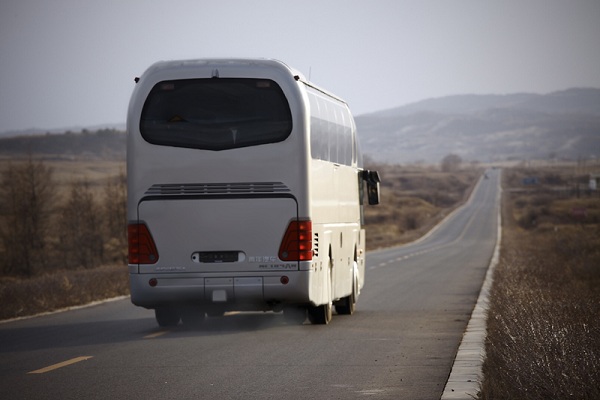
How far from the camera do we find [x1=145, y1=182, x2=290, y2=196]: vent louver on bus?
15305 millimetres

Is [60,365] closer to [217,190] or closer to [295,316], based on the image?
[217,190]

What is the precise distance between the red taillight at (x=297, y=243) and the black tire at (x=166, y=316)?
109 inches

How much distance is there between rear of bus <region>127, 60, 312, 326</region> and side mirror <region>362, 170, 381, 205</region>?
19.4 ft

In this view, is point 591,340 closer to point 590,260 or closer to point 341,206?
point 341,206

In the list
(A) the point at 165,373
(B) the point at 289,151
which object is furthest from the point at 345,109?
(A) the point at 165,373

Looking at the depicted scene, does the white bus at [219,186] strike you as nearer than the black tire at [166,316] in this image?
Yes

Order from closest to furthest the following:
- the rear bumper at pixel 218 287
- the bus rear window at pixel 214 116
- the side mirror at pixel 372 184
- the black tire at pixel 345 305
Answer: the rear bumper at pixel 218 287 < the bus rear window at pixel 214 116 < the black tire at pixel 345 305 < the side mirror at pixel 372 184

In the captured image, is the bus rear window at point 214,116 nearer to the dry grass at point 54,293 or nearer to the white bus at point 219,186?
the white bus at point 219,186

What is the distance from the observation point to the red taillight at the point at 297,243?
15.3m

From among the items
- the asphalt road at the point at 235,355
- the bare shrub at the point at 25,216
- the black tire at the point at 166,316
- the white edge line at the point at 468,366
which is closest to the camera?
the white edge line at the point at 468,366

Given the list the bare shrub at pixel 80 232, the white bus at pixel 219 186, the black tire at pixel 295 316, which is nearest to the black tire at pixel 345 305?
the black tire at pixel 295 316

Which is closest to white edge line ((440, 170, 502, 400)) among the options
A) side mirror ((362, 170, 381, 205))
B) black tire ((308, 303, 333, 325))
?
black tire ((308, 303, 333, 325))

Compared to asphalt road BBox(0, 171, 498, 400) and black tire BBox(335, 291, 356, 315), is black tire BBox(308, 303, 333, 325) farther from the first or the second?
black tire BBox(335, 291, 356, 315)

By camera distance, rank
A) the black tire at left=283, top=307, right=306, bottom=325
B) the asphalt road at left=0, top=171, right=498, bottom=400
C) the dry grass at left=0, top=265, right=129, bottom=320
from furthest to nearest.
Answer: the dry grass at left=0, top=265, right=129, bottom=320, the black tire at left=283, top=307, right=306, bottom=325, the asphalt road at left=0, top=171, right=498, bottom=400
